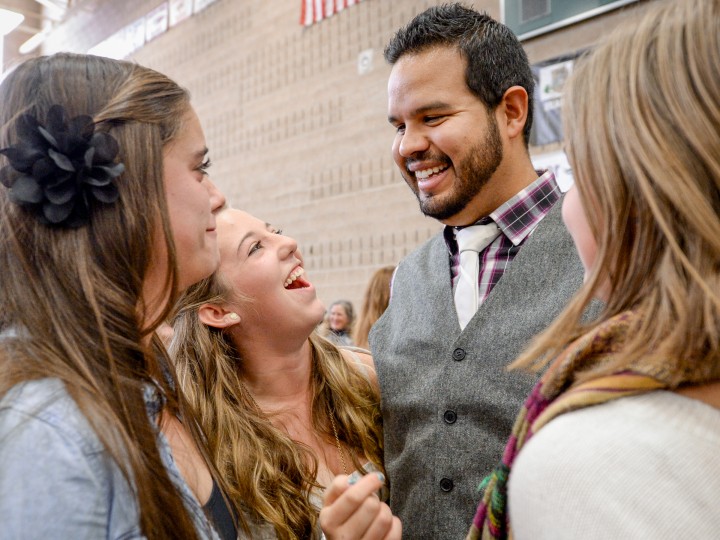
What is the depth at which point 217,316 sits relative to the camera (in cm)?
203

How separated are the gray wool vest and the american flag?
6348 millimetres

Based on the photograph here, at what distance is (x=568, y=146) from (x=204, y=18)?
367 inches

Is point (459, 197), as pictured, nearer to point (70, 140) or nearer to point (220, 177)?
point (70, 140)

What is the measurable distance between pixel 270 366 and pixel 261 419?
0.71ft

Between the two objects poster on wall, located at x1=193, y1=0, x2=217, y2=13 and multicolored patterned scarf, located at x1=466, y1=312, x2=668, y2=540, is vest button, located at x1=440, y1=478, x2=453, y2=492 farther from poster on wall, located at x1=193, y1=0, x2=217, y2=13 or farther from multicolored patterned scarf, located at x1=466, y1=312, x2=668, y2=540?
poster on wall, located at x1=193, y1=0, x2=217, y2=13

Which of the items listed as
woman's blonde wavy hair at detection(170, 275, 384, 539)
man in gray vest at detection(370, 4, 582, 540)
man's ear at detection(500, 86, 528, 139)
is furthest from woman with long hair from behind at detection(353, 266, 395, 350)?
man's ear at detection(500, 86, 528, 139)

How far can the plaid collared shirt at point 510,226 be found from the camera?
1.80 metres

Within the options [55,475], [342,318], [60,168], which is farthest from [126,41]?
[55,475]

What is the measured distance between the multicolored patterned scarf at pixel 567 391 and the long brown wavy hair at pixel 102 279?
1.56ft

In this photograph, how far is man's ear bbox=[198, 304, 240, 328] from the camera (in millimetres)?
2012

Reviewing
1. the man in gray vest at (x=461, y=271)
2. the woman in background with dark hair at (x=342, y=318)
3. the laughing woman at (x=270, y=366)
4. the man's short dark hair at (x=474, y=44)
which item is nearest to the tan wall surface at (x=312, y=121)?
the woman in background with dark hair at (x=342, y=318)

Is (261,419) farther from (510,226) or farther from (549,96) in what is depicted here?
(549,96)

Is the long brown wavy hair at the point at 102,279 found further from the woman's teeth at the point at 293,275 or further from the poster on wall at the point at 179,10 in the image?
the poster on wall at the point at 179,10

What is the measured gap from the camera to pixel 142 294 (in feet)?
3.75
